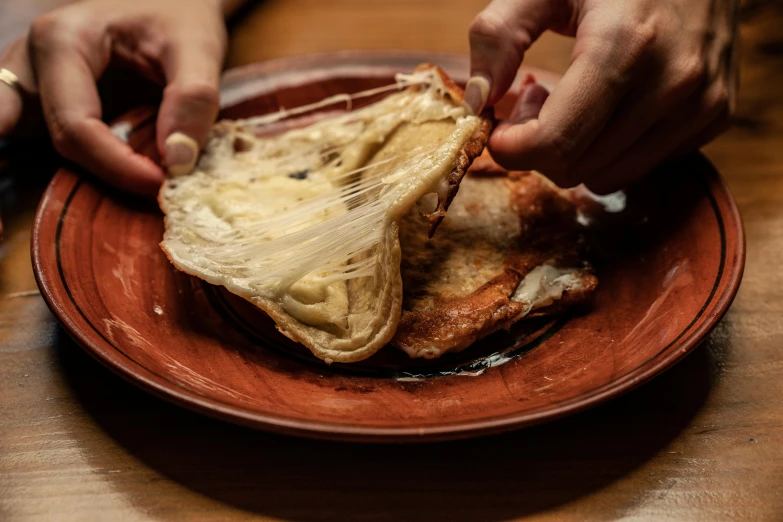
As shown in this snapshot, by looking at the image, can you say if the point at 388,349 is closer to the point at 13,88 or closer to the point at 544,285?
the point at 544,285

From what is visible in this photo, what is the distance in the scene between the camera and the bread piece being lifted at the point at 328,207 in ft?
3.37

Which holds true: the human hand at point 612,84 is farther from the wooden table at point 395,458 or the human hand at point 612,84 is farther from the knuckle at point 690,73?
the wooden table at point 395,458

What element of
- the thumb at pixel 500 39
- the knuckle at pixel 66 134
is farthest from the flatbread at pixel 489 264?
the knuckle at pixel 66 134

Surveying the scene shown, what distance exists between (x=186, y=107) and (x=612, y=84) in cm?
82

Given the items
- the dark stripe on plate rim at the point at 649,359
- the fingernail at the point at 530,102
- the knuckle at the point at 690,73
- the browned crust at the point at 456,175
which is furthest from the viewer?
the fingernail at the point at 530,102

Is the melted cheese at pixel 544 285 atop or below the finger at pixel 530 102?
below

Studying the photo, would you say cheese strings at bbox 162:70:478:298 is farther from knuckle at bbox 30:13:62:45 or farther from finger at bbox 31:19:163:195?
knuckle at bbox 30:13:62:45

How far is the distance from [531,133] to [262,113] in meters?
0.78

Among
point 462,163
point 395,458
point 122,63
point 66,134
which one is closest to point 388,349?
point 395,458

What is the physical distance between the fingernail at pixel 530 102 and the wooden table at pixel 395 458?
520 mm

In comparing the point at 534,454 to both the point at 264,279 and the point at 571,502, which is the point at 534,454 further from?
the point at 264,279

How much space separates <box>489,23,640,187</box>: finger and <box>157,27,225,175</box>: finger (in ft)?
2.07

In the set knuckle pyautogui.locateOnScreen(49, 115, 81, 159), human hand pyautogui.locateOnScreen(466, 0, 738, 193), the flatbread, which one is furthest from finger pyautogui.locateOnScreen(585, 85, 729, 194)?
knuckle pyautogui.locateOnScreen(49, 115, 81, 159)

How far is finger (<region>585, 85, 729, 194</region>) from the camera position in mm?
1236
